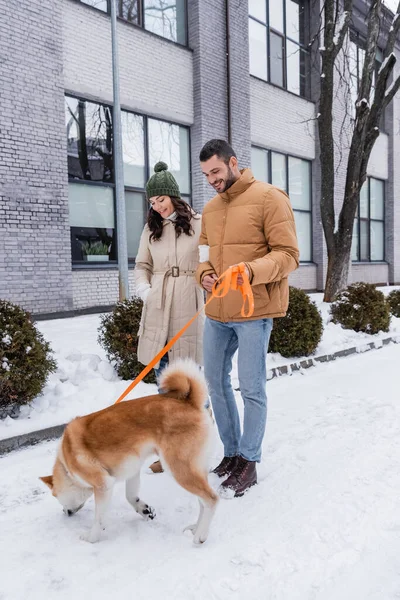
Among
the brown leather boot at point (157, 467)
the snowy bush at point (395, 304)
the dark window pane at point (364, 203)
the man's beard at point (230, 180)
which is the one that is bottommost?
the brown leather boot at point (157, 467)

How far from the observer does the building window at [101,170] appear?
11141mm

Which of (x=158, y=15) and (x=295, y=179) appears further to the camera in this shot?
(x=295, y=179)

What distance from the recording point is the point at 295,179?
17828 mm

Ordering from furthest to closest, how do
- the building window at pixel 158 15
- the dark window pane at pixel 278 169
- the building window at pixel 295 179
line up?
1. the dark window pane at pixel 278 169
2. the building window at pixel 295 179
3. the building window at pixel 158 15

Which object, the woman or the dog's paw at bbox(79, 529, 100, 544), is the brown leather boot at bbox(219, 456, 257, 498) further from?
the dog's paw at bbox(79, 529, 100, 544)

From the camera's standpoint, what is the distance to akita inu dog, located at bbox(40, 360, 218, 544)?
2674mm

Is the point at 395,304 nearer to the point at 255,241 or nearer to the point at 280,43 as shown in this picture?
the point at 255,241

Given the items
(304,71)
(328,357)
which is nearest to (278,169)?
(304,71)

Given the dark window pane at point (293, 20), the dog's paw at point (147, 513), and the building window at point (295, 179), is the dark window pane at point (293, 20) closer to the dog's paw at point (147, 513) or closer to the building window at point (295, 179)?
the building window at point (295, 179)

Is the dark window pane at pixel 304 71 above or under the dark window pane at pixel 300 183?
above

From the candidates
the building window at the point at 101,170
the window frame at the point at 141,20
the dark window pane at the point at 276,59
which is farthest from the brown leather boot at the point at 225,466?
the dark window pane at the point at 276,59

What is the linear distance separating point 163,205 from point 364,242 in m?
19.3

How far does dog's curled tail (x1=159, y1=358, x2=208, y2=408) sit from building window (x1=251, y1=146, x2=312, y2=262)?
14.0 metres

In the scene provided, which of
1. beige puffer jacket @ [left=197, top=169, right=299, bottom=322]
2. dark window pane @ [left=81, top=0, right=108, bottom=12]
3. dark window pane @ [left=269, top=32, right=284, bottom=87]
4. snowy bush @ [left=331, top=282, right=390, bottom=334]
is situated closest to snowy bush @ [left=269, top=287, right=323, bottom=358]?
snowy bush @ [left=331, top=282, right=390, bottom=334]
